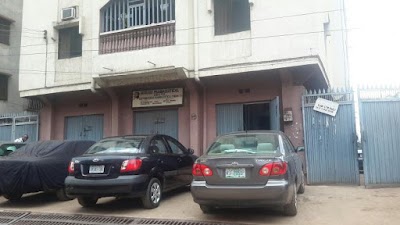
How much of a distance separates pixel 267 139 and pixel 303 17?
503 centimetres

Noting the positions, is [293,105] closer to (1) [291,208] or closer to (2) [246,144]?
(2) [246,144]

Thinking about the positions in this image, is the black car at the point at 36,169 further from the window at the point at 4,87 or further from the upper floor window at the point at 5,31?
the upper floor window at the point at 5,31

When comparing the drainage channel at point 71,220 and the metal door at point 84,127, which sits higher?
the metal door at point 84,127

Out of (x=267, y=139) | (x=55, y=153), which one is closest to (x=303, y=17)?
(x=267, y=139)

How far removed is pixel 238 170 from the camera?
20.2ft

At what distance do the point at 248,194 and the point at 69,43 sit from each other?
11.2m

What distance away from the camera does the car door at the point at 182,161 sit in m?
8.97

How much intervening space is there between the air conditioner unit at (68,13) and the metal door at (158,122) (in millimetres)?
4151

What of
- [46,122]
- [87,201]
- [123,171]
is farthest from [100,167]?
[46,122]

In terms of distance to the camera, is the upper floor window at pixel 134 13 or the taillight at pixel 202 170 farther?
the upper floor window at pixel 134 13

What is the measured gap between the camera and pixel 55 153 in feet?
29.1

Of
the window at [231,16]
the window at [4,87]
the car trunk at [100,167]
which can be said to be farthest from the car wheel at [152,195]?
the window at [4,87]

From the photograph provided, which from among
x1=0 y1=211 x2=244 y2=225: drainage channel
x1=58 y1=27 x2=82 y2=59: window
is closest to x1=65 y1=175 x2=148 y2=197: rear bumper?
x1=0 y1=211 x2=244 y2=225: drainage channel

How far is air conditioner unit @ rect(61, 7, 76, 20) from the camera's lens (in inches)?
544
